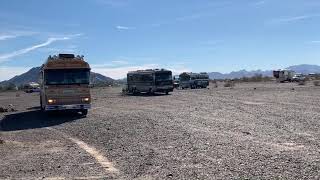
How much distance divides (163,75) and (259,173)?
2099 inches

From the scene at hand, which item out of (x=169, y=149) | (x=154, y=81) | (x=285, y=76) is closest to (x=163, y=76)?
(x=154, y=81)

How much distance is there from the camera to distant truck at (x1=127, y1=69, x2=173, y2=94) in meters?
63.9

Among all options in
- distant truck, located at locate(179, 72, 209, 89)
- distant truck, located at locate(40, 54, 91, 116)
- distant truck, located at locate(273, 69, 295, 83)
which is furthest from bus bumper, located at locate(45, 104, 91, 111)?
distant truck, located at locate(273, 69, 295, 83)

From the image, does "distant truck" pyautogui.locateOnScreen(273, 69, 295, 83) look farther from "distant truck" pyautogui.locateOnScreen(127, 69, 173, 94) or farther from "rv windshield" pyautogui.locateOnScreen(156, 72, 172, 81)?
"distant truck" pyautogui.locateOnScreen(127, 69, 173, 94)

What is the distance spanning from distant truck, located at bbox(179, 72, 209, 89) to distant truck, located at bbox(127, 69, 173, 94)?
21.8 m

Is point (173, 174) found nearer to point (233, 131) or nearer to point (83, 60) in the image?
point (233, 131)

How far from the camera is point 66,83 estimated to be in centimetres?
3133

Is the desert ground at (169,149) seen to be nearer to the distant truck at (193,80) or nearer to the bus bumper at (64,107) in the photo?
the bus bumper at (64,107)

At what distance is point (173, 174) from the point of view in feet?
39.4

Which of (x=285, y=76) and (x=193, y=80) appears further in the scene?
(x=285, y=76)

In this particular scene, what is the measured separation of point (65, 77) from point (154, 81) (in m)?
32.6

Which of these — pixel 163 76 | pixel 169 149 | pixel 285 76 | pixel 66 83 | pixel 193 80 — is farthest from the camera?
pixel 285 76

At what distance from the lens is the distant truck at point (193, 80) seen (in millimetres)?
88062

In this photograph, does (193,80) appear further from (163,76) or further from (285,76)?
(285,76)
